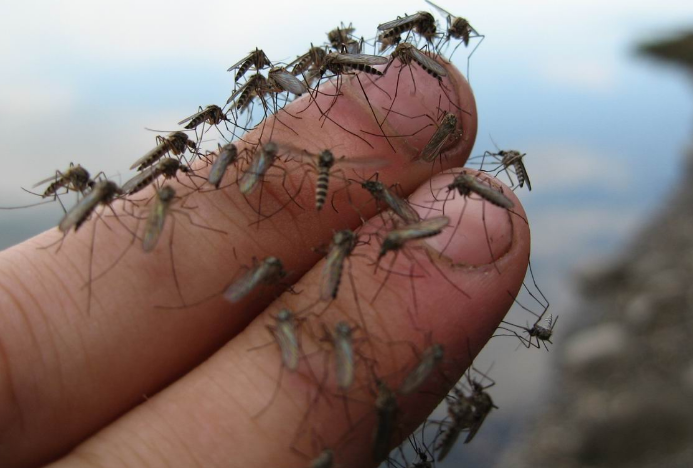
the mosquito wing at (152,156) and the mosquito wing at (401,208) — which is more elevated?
the mosquito wing at (401,208)

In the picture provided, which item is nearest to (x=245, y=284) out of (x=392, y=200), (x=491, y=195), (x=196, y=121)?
(x=392, y=200)

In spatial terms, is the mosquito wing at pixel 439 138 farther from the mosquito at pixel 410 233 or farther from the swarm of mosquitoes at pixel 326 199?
the mosquito at pixel 410 233

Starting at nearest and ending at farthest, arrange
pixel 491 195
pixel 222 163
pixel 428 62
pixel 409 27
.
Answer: pixel 491 195
pixel 222 163
pixel 428 62
pixel 409 27

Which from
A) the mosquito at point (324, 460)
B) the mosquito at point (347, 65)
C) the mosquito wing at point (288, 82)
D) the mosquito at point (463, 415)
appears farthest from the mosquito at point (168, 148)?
the mosquito at point (463, 415)

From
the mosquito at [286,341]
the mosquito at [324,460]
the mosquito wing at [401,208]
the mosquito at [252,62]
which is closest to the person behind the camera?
the mosquito at [324,460]

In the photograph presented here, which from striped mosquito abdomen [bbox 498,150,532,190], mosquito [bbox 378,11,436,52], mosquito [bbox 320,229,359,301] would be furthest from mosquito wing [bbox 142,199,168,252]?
striped mosquito abdomen [bbox 498,150,532,190]

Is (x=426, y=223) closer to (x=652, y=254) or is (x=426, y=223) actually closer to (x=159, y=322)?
(x=159, y=322)

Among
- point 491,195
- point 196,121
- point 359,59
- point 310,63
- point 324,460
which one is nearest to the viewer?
point 324,460

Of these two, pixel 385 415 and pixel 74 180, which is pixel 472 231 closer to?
pixel 385 415
